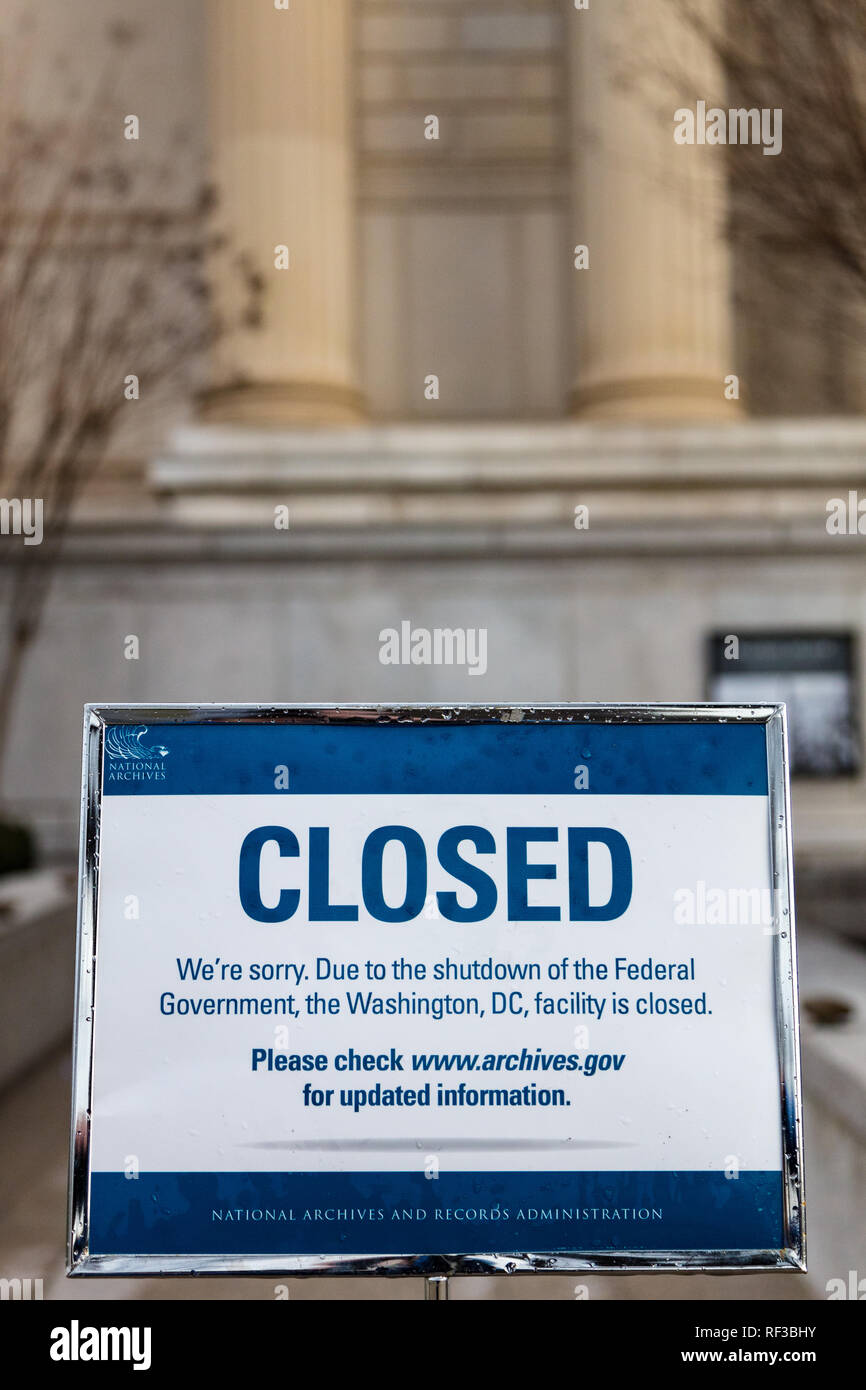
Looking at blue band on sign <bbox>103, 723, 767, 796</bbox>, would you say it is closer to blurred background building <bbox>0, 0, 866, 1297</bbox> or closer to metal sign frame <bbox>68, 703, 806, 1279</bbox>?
metal sign frame <bbox>68, 703, 806, 1279</bbox>

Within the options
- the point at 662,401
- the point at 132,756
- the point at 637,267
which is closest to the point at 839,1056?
the point at 132,756

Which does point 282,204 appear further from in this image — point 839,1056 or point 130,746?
point 130,746

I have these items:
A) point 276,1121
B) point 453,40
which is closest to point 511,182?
point 453,40

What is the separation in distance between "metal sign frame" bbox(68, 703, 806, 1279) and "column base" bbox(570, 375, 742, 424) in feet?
36.8

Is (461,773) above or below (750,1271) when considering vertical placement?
above

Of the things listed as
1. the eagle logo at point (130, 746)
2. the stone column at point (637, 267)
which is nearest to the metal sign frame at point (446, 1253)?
the eagle logo at point (130, 746)

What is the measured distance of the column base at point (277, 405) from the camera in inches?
532

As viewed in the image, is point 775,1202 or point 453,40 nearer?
point 775,1202

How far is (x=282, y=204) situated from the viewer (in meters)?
13.8

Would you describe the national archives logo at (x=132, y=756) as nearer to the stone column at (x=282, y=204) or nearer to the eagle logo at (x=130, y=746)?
the eagle logo at (x=130, y=746)

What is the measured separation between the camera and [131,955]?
2633mm

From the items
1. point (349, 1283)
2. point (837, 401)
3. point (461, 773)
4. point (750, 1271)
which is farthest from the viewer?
point (837, 401)

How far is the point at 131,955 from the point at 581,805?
0.93 meters

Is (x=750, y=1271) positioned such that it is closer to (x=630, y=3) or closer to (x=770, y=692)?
(x=770, y=692)
